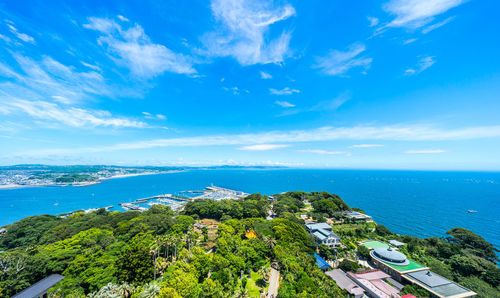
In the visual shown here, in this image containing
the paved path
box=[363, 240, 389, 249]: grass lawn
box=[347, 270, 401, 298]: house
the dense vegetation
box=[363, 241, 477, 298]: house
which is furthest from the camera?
box=[363, 240, 389, 249]: grass lawn

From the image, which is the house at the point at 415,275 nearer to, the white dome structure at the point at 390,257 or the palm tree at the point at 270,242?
the white dome structure at the point at 390,257

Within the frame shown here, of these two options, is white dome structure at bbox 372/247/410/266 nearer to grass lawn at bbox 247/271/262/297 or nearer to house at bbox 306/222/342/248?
house at bbox 306/222/342/248

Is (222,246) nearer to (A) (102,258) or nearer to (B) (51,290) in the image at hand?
(A) (102,258)

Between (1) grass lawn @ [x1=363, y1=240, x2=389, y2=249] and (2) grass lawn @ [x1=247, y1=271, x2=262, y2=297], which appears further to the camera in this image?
(1) grass lawn @ [x1=363, y1=240, x2=389, y2=249]

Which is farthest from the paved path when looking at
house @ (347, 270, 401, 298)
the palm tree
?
house @ (347, 270, 401, 298)

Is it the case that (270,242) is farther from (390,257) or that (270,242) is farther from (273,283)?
(390,257)

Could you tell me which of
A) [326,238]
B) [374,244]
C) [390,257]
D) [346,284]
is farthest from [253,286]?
[374,244]

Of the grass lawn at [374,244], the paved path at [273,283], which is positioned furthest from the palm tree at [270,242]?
the grass lawn at [374,244]
